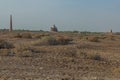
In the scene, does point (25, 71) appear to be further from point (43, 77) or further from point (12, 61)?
point (12, 61)

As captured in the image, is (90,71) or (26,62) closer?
(90,71)

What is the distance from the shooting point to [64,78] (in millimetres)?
16797

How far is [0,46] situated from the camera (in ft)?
111

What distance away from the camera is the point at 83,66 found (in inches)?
875

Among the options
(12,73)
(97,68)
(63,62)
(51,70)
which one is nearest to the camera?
A: (12,73)

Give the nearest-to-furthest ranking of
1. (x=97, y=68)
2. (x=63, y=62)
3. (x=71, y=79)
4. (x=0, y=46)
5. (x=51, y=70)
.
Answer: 1. (x=71, y=79)
2. (x=51, y=70)
3. (x=97, y=68)
4. (x=63, y=62)
5. (x=0, y=46)

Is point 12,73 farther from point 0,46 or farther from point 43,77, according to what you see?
point 0,46

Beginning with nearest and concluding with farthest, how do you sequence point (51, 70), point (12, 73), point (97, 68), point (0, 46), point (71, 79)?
point (71, 79) < point (12, 73) < point (51, 70) < point (97, 68) < point (0, 46)

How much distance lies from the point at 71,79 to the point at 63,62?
6887 millimetres

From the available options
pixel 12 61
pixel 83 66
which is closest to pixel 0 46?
pixel 12 61

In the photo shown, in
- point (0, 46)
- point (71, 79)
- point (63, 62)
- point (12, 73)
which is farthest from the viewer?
point (0, 46)

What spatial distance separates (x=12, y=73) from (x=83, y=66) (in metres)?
5.13

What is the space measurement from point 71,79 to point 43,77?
49.6 inches

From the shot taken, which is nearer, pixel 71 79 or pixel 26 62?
pixel 71 79
